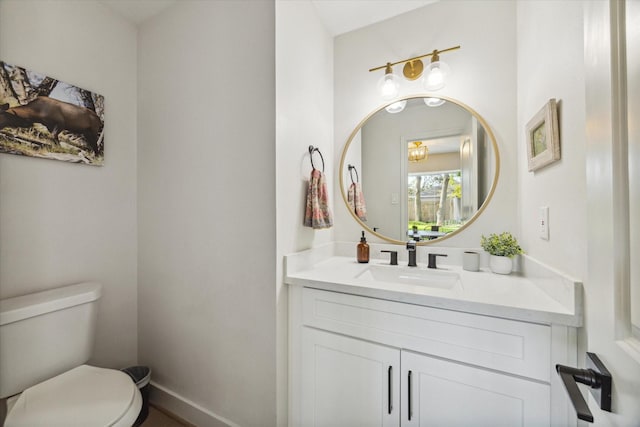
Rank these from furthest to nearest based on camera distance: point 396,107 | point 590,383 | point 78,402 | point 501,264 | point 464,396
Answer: point 396,107 < point 501,264 < point 78,402 < point 464,396 < point 590,383

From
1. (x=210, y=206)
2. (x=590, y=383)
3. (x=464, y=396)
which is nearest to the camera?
(x=590, y=383)

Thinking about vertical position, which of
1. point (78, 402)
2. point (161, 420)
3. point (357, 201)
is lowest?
point (161, 420)

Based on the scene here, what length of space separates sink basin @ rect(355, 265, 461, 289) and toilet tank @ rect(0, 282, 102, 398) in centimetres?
137

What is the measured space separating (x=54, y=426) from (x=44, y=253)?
2.67ft

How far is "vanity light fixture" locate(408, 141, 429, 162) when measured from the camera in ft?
5.12

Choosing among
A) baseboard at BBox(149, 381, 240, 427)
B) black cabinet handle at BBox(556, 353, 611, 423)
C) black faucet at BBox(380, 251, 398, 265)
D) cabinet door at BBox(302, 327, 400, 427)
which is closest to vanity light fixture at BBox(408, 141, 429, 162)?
black faucet at BBox(380, 251, 398, 265)

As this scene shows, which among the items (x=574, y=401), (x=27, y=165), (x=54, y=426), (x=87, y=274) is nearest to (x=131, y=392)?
(x=54, y=426)

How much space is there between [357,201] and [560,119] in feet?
3.43

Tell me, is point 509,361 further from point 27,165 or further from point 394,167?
point 27,165

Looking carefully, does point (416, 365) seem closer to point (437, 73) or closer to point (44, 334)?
point (437, 73)

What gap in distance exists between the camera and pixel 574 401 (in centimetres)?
43

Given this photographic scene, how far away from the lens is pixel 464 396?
0.91 meters

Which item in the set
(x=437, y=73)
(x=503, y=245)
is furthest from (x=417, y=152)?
(x=503, y=245)

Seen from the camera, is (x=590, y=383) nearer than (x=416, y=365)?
Yes
